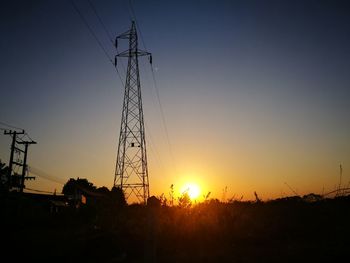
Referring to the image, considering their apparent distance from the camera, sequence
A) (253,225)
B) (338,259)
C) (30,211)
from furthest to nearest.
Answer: (30,211)
(253,225)
(338,259)

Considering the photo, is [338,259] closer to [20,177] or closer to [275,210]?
[275,210]

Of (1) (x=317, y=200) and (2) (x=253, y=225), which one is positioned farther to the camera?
(1) (x=317, y=200)

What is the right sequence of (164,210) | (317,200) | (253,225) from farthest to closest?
(317,200) < (164,210) < (253,225)

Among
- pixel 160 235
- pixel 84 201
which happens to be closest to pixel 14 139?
pixel 84 201

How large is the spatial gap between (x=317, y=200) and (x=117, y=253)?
9.80 m

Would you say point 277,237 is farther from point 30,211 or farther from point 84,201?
point 84,201

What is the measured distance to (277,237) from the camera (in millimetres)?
9594

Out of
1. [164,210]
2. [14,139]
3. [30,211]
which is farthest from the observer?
[14,139]

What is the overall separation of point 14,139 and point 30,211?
35.1ft

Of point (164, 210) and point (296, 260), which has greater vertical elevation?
point (164, 210)

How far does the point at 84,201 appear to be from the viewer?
71688 millimetres

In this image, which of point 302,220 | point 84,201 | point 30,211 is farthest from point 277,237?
point 84,201

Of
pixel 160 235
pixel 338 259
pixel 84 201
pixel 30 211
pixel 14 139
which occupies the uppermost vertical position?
pixel 14 139

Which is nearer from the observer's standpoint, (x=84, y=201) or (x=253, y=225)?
(x=253, y=225)
